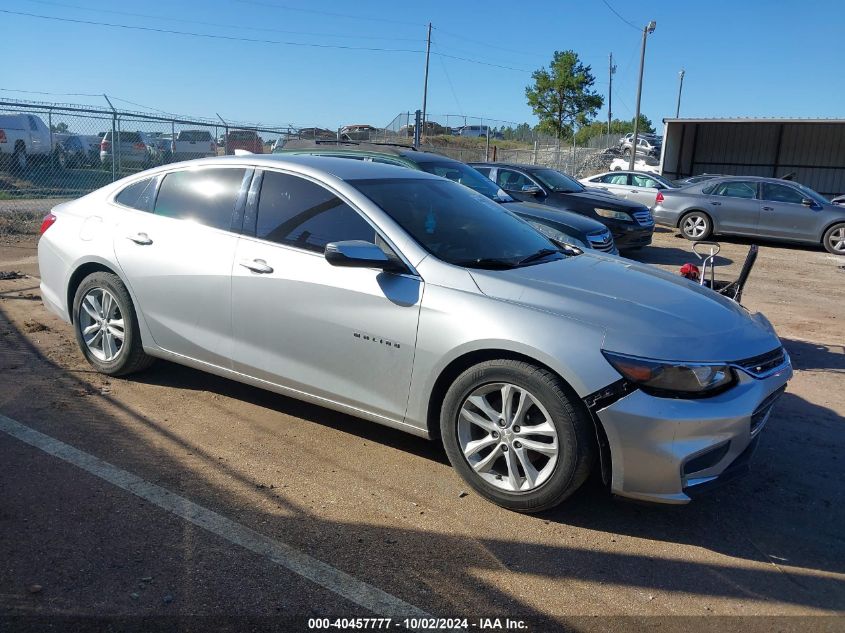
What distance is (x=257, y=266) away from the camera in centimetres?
437

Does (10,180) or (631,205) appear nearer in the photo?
(631,205)

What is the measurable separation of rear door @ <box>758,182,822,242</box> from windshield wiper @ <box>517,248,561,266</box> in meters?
12.3

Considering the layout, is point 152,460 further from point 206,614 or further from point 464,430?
point 464,430

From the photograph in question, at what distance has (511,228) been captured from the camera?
4801 mm

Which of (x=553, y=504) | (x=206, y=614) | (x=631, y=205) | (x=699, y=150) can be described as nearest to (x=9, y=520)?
(x=206, y=614)

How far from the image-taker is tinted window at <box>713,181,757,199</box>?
15539mm

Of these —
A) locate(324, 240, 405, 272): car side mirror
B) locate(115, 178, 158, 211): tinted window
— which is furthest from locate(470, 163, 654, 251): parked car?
locate(324, 240, 405, 272): car side mirror

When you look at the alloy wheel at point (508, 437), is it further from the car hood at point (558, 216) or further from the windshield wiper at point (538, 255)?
the car hood at point (558, 216)

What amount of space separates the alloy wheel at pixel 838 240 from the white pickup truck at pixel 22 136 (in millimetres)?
17188

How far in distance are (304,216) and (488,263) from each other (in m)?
1.15

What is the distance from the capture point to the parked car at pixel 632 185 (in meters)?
17.5

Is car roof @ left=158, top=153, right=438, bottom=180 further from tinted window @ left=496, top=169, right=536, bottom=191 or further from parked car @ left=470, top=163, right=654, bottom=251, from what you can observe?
tinted window @ left=496, top=169, right=536, bottom=191

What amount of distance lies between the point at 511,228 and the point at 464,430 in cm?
162

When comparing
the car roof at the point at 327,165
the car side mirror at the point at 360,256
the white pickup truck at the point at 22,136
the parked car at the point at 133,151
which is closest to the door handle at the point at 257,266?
→ the car side mirror at the point at 360,256
